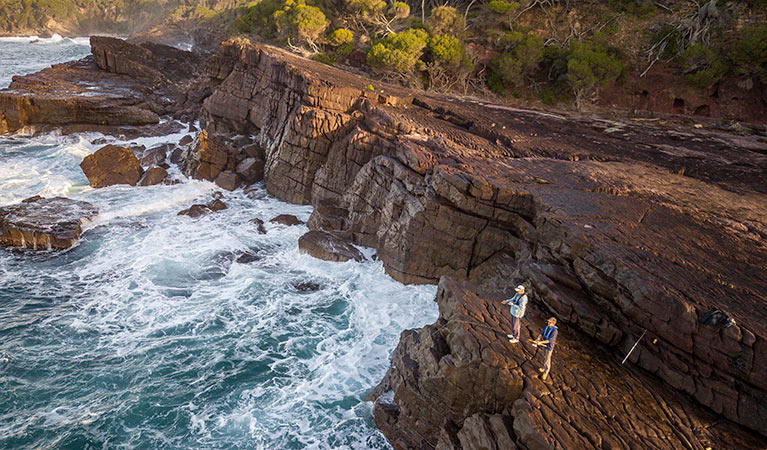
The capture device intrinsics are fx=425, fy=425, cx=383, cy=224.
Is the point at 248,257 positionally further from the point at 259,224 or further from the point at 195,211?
the point at 195,211

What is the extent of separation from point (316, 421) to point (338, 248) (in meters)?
8.87

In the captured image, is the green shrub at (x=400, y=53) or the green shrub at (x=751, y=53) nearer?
the green shrub at (x=751, y=53)

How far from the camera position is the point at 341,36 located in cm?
3947

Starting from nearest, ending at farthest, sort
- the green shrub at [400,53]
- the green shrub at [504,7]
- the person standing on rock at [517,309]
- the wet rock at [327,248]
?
1. the person standing on rock at [517,309]
2. the wet rock at [327,248]
3. the green shrub at [400,53]
4. the green shrub at [504,7]

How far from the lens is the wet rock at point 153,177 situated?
25906mm

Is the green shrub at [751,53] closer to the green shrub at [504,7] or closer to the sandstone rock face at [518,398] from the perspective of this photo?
the green shrub at [504,7]

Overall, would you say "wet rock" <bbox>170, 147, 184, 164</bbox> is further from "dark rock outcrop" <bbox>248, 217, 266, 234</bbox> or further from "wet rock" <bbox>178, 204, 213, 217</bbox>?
"dark rock outcrop" <bbox>248, 217, 266, 234</bbox>

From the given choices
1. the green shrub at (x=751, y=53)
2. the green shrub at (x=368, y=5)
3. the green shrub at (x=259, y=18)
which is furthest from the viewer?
the green shrub at (x=259, y=18)

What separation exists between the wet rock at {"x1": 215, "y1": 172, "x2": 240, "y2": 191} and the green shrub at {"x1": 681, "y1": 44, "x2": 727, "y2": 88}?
32131mm

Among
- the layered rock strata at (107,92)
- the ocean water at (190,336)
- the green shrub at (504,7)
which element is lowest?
the ocean water at (190,336)

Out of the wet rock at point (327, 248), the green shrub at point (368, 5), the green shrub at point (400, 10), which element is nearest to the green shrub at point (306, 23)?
the green shrub at point (368, 5)

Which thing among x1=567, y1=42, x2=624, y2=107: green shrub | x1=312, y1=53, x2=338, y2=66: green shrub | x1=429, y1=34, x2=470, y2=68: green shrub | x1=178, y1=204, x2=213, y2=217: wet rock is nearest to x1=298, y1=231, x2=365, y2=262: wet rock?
x1=178, y1=204, x2=213, y2=217: wet rock

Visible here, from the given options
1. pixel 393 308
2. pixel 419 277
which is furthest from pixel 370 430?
pixel 419 277

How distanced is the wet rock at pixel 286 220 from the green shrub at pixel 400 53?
57.7 feet
